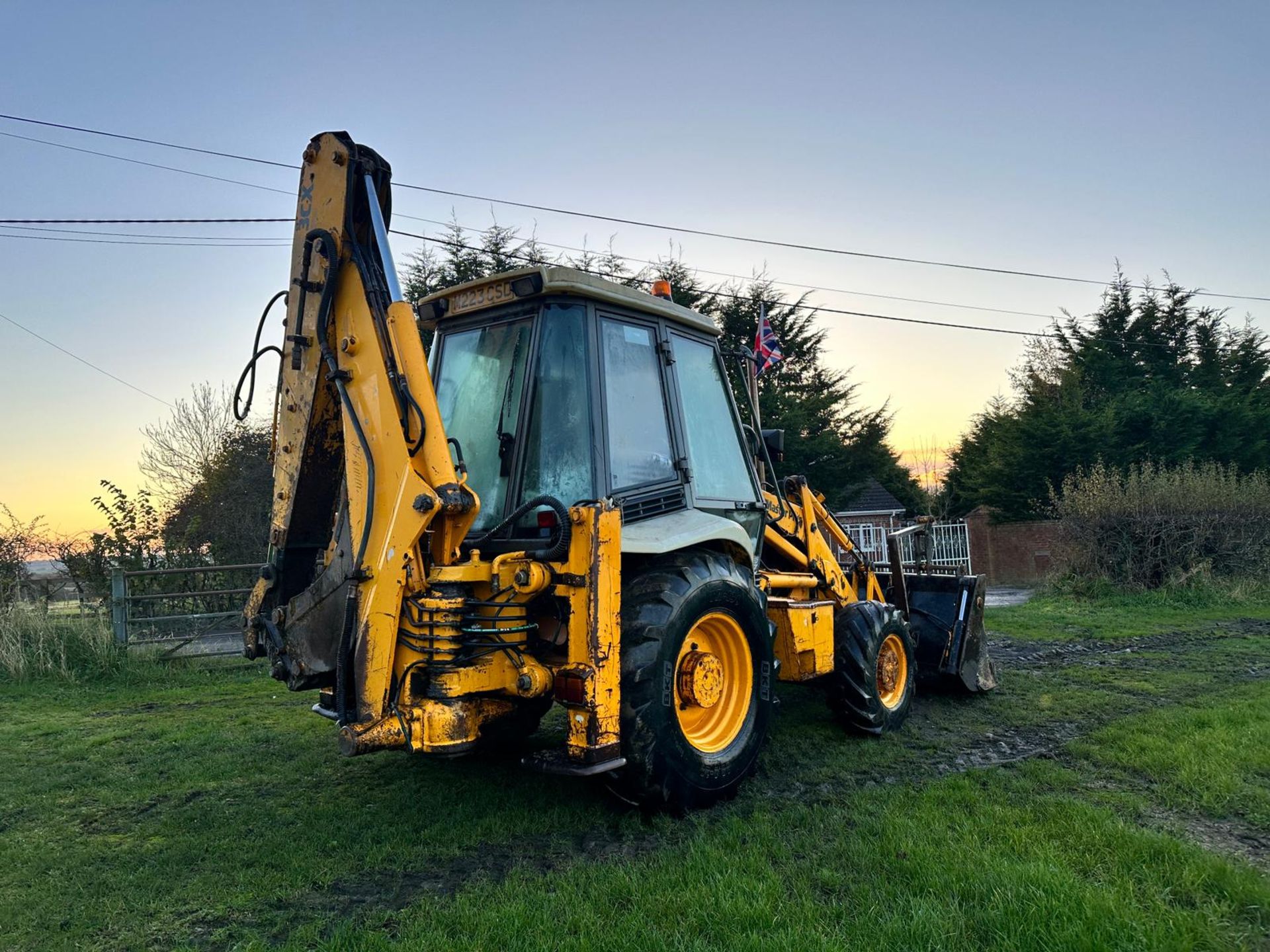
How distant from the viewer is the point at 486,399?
14.8 ft

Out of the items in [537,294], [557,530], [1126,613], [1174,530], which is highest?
[537,294]

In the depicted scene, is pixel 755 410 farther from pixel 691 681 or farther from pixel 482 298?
pixel 691 681

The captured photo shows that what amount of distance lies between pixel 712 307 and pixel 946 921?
16100 mm

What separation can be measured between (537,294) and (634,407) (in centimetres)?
76

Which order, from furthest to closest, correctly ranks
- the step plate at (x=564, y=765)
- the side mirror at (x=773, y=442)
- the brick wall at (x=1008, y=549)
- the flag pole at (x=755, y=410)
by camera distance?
the brick wall at (x=1008, y=549) < the side mirror at (x=773, y=442) < the flag pole at (x=755, y=410) < the step plate at (x=564, y=765)

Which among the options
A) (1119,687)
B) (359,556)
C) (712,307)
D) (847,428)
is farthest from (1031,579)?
(359,556)

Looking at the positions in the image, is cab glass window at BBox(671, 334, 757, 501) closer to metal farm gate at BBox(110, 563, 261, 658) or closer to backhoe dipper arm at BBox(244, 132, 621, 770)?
backhoe dipper arm at BBox(244, 132, 621, 770)

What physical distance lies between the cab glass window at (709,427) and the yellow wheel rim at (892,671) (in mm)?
1536

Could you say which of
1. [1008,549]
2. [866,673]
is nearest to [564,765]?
[866,673]

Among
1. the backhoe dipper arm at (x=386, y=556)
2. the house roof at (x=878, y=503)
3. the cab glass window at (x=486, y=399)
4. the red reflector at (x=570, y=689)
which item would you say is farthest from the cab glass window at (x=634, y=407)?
the house roof at (x=878, y=503)

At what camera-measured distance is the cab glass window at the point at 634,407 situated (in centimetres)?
427

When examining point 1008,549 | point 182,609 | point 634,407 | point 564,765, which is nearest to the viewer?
point 564,765

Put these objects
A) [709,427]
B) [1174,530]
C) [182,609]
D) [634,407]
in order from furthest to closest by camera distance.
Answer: [1174,530], [182,609], [709,427], [634,407]

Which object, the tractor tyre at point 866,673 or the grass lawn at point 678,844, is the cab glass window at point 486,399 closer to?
the grass lawn at point 678,844
